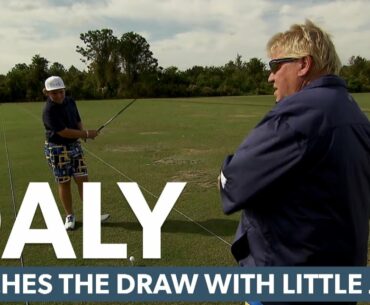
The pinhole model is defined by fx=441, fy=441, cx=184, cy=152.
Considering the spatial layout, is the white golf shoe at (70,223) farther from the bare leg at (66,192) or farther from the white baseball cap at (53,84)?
the white baseball cap at (53,84)

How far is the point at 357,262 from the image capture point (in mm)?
1942

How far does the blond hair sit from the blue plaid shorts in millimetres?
4483

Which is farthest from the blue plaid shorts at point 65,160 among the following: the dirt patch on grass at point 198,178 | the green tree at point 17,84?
the green tree at point 17,84

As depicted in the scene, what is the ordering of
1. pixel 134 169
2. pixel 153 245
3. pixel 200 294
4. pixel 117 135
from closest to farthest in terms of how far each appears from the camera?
pixel 200 294 < pixel 153 245 < pixel 134 169 < pixel 117 135

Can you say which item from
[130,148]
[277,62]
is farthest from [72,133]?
[130,148]

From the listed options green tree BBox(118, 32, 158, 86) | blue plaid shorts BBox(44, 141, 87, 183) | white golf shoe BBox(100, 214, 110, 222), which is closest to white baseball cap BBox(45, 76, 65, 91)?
blue plaid shorts BBox(44, 141, 87, 183)

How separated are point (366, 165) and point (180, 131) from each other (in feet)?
53.8

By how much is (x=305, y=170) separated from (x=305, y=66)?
46cm

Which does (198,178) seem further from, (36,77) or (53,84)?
(36,77)

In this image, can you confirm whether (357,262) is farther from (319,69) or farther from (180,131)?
(180,131)

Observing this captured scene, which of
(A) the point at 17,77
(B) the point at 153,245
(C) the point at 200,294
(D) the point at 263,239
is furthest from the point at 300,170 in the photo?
(A) the point at 17,77

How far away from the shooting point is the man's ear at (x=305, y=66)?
1824mm

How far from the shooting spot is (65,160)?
5941 mm

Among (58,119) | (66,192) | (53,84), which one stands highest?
(53,84)
